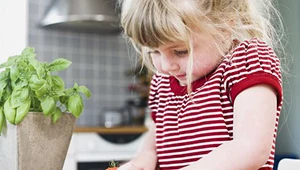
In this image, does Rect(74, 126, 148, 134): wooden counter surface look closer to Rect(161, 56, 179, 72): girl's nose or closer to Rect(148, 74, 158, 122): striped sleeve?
Rect(148, 74, 158, 122): striped sleeve

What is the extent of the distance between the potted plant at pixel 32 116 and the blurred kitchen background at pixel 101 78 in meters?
Result: 2.13

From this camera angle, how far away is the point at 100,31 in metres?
3.84

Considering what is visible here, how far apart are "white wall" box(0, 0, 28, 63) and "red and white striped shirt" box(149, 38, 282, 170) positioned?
7.01 ft

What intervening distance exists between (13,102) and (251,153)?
39 cm

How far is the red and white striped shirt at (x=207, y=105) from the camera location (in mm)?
762

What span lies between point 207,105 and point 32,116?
0.99ft

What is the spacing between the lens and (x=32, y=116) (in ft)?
2.58

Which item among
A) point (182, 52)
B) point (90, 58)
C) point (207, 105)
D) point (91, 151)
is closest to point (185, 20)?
point (182, 52)

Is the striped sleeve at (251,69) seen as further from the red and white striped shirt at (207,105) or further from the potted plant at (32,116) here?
the potted plant at (32,116)

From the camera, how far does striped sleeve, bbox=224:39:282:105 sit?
0.73 metres

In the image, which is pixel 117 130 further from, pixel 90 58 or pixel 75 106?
pixel 75 106

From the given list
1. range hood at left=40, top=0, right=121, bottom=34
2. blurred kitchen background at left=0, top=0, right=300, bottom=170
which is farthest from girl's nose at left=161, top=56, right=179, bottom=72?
range hood at left=40, top=0, right=121, bottom=34

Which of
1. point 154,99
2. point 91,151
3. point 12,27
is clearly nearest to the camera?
point 154,99

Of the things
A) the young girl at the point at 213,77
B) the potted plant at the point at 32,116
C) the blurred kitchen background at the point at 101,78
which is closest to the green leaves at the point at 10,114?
the potted plant at the point at 32,116
